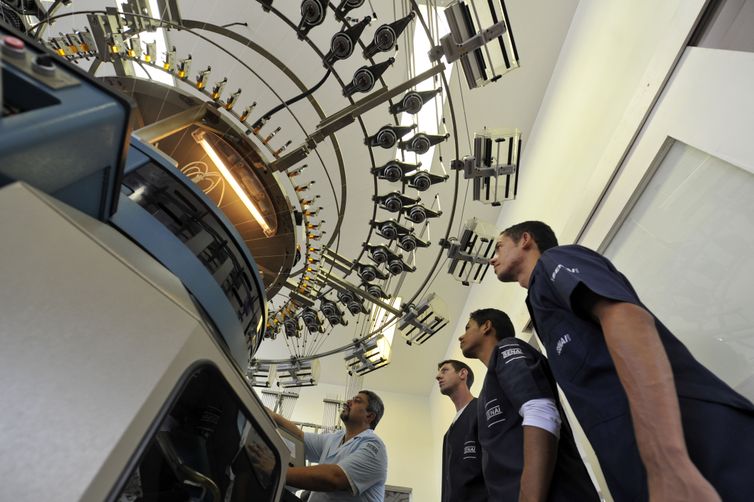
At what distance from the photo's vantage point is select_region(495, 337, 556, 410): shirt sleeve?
148 cm

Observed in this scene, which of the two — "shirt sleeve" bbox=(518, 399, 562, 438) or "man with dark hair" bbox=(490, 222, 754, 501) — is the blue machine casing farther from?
"shirt sleeve" bbox=(518, 399, 562, 438)

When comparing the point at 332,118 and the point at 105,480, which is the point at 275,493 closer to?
the point at 105,480

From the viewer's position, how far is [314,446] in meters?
2.93

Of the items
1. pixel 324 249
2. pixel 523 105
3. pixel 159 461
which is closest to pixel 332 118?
pixel 324 249

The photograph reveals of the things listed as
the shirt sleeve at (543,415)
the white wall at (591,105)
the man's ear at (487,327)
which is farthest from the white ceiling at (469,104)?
the shirt sleeve at (543,415)

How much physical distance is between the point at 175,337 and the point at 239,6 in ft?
11.2

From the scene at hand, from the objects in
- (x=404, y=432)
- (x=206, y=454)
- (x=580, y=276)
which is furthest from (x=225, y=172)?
(x=404, y=432)

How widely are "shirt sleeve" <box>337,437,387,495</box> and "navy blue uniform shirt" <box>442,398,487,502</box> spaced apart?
319 millimetres

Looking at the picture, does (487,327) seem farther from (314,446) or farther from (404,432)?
(404,432)

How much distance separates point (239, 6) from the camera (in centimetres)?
333

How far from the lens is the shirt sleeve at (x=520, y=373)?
1481 millimetres

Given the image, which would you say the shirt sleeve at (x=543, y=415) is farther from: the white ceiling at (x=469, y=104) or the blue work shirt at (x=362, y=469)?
the white ceiling at (x=469, y=104)

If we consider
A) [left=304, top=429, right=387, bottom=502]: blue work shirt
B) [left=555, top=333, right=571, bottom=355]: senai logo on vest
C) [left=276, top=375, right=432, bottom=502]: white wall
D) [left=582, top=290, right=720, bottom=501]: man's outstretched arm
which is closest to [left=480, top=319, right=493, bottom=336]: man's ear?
[left=304, top=429, right=387, bottom=502]: blue work shirt

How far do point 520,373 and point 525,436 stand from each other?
0.73 feet
